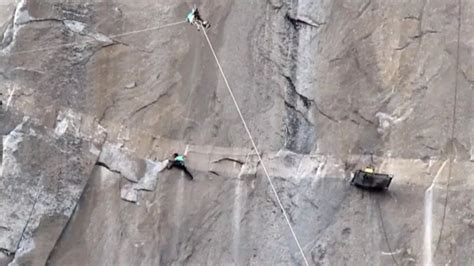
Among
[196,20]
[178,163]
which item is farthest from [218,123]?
[196,20]

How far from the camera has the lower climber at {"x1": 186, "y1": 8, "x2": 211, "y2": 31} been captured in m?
5.25

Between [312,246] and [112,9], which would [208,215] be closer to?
[312,246]

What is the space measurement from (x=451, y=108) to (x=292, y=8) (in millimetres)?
1212

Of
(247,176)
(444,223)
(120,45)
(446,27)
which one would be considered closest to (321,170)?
(247,176)

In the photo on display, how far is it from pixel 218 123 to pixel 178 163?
0.37m

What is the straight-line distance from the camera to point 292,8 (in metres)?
5.21

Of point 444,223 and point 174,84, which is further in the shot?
point 174,84

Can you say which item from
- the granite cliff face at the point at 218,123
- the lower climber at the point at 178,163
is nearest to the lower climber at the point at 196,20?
the granite cliff face at the point at 218,123

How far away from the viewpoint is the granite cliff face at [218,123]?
16.5 feet

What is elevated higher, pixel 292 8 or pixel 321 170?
pixel 292 8

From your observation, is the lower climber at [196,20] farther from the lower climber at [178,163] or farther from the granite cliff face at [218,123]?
the lower climber at [178,163]

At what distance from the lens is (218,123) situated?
5254mm

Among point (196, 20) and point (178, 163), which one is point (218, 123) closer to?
point (178, 163)

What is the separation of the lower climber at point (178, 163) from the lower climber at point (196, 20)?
0.87 metres
